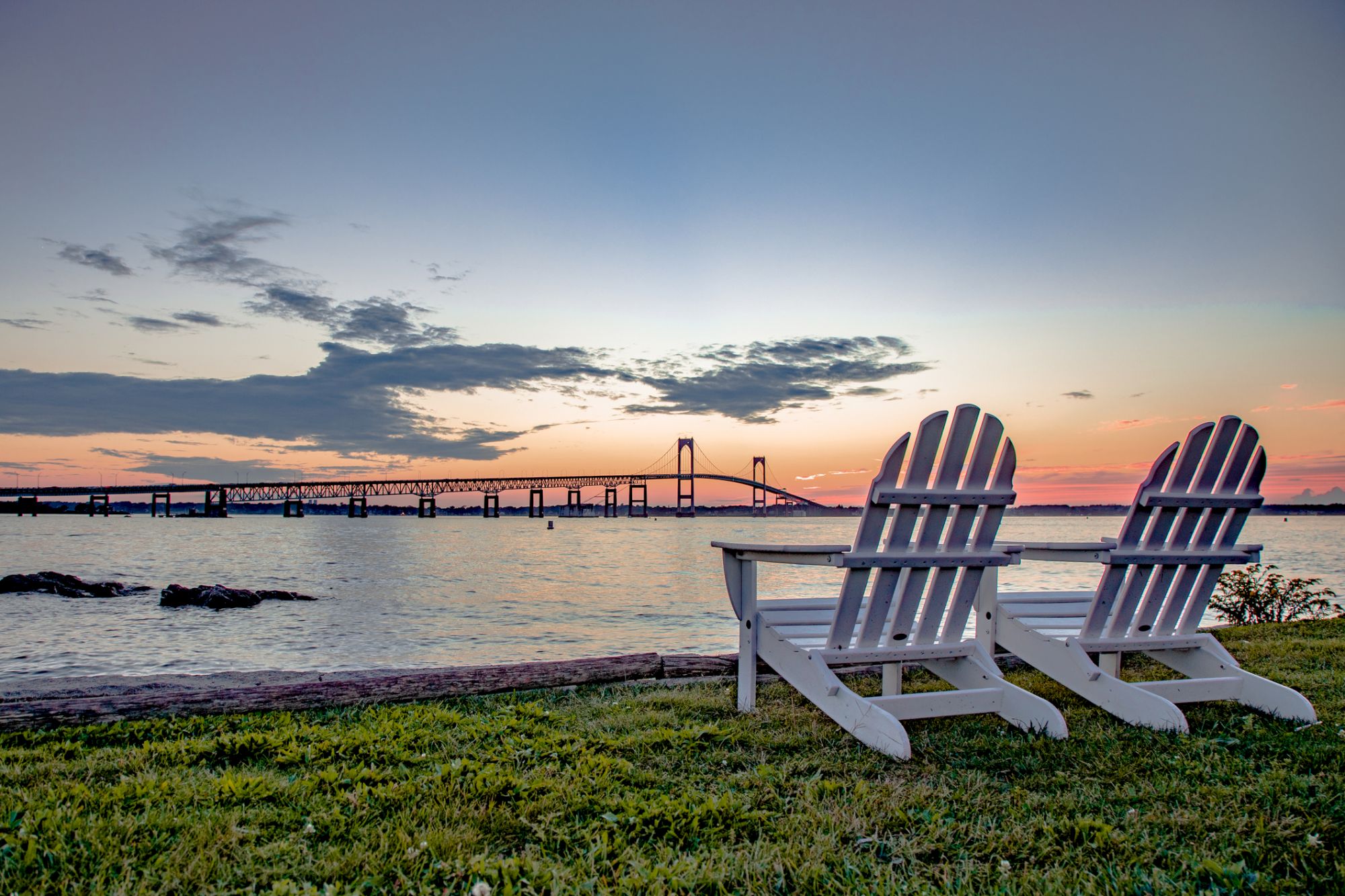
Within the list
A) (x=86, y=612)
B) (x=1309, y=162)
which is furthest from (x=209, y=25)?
(x=1309, y=162)

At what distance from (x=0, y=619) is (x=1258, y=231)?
23296 mm

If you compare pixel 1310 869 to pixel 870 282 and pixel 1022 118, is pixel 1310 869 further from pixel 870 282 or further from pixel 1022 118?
pixel 870 282

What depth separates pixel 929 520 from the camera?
326 centimetres

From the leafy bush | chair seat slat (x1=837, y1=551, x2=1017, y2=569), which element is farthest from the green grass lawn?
the leafy bush

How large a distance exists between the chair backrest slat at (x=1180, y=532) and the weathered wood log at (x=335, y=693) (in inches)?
108

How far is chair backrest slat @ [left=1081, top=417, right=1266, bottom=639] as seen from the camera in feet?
11.7

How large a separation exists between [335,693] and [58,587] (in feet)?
66.0

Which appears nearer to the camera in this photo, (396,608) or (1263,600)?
(1263,600)

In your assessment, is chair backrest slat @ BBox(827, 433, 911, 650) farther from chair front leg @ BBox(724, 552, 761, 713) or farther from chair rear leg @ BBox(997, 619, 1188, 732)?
chair rear leg @ BBox(997, 619, 1188, 732)

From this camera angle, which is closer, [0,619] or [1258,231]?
[1258,231]

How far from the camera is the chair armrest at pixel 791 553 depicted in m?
3.13

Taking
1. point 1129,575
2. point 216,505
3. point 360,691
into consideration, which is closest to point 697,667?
point 360,691

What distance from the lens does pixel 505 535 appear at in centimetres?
6456

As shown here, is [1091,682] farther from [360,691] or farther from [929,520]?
[360,691]
